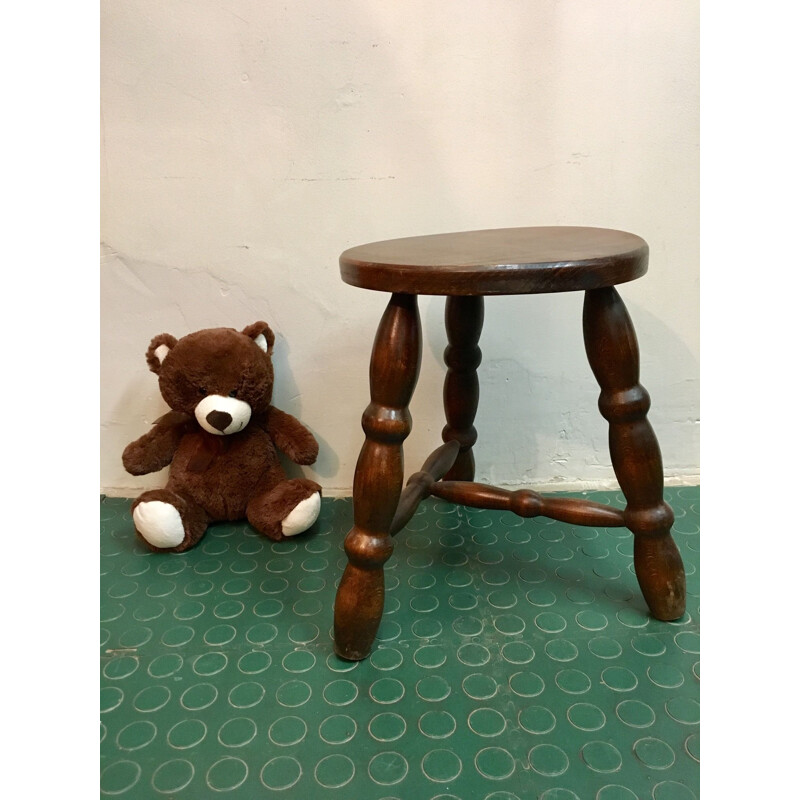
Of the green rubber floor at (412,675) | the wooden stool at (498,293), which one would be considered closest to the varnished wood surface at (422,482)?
the wooden stool at (498,293)

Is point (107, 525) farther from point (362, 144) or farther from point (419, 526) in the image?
point (362, 144)

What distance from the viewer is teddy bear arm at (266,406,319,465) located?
3.62 ft

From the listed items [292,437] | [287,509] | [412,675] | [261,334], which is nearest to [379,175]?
[261,334]

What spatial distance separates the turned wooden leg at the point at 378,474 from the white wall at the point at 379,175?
376 mm

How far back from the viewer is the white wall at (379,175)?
1018 millimetres

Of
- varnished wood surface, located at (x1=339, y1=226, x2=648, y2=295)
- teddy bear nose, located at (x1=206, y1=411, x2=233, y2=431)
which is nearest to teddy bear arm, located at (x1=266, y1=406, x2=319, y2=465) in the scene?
teddy bear nose, located at (x1=206, y1=411, x2=233, y2=431)

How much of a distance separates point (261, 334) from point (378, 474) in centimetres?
43

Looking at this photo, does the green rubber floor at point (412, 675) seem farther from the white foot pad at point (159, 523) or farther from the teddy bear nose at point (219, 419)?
the teddy bear nose at point (219, 419)

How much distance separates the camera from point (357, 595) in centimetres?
79

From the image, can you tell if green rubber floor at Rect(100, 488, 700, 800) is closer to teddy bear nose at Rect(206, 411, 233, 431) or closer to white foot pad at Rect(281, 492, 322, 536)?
white foot pad at Rect(281, 492, 322, 536)

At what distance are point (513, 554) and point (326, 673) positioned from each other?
0.35 metres

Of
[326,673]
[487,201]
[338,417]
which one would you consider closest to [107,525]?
[338,417]

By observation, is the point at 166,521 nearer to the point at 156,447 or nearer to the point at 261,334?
the point at 156,447

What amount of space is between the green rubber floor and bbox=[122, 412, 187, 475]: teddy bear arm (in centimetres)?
13
